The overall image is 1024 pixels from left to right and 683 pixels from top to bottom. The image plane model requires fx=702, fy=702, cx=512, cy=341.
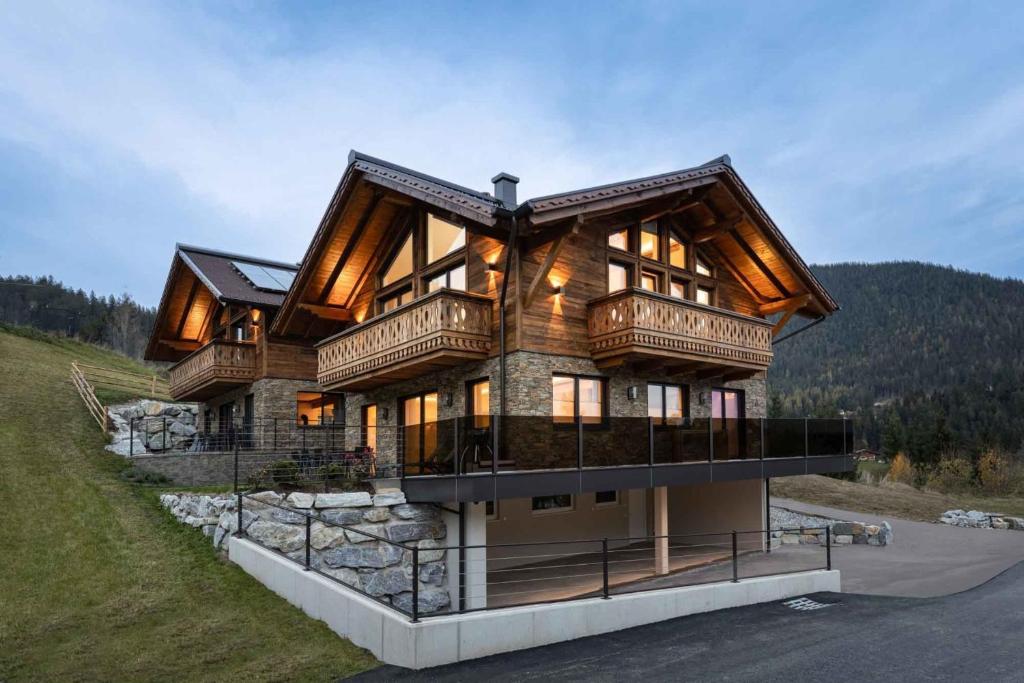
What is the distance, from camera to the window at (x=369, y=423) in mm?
20531

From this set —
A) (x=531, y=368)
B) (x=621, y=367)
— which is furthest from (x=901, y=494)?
(x=531, y=368)

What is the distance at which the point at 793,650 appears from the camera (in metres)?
9.24

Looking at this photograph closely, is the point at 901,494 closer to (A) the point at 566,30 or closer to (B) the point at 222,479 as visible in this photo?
(B) the point at 222,479

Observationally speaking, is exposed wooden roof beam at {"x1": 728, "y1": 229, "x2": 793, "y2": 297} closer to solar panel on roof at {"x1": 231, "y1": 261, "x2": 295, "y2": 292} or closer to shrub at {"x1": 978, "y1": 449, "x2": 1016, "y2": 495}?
solar panel on roof at {"x1": 231, "y1": 261, "x2": 295, "y2": 292}

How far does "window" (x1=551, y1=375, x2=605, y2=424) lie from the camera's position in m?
15.5

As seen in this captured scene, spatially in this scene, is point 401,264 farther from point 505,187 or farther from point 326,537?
point 326,537

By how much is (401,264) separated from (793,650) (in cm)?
1365

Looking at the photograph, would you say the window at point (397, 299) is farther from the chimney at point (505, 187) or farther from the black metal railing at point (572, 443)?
the black metal railing at point (572, 443)

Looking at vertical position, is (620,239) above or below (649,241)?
below

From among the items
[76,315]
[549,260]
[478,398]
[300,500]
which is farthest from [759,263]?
[76,315]

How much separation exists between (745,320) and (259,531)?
41.3 ft

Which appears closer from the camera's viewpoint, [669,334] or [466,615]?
[466,615]

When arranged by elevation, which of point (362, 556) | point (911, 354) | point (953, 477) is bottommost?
point (953, 477)

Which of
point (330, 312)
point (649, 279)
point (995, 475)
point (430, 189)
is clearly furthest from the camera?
point (995, 475)
